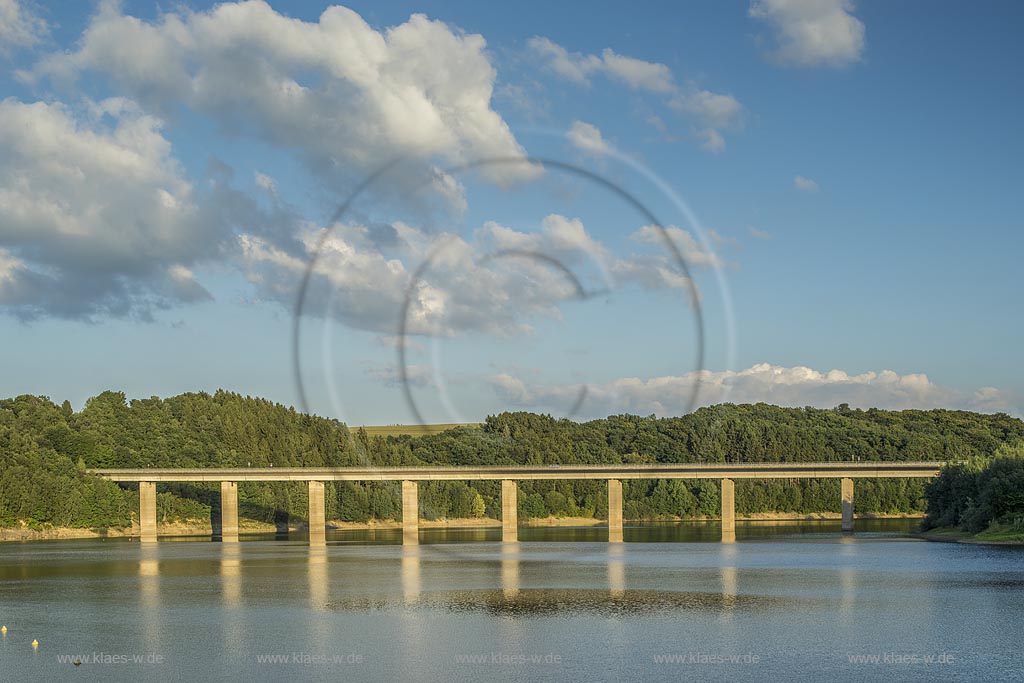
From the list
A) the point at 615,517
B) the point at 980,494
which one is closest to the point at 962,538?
the point at 980,494

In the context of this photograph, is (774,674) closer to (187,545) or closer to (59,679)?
(59,679)

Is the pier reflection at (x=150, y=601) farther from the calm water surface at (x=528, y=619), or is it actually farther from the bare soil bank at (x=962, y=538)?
the bare soil bank at (x=962, y=538)

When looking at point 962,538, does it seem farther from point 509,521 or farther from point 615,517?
point 509,521

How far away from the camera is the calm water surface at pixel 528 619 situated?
170 ft

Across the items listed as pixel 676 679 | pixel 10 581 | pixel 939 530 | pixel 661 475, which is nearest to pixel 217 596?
pixel 10 581

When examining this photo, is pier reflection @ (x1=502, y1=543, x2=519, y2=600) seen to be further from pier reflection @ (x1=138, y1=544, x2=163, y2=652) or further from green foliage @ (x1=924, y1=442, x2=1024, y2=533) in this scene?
green foliage @ (x1=924, y1=442, x2=1024, y2=533)

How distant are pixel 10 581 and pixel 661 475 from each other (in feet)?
396

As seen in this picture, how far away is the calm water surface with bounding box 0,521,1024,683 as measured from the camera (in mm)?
51719

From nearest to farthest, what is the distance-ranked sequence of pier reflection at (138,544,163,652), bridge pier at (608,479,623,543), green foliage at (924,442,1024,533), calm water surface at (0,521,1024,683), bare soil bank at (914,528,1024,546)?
calm water surface at (0,521,1024,683)
pier reflection at (138,544,163,652)
bare soil bank at (914,528,1024,546)
green foliage at (924,442,1024,533)
bridge pier at (608,479,623,543)

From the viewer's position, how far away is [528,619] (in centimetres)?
6844

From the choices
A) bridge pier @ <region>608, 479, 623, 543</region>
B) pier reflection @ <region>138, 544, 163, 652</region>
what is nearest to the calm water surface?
pier reflection @ <region>138, 544, 163, 652</region>

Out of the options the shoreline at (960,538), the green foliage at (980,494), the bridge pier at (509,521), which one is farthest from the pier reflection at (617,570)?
the green foliage at (980,494)

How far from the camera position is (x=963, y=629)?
60656mm

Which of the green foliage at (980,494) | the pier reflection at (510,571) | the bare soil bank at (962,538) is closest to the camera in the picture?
the pier reflection at (510,571)
